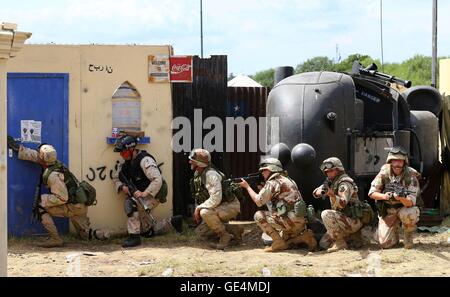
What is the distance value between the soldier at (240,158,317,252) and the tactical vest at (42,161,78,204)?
7.41 ft

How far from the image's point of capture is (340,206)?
29.8 feet

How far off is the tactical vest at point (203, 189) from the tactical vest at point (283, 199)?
2.31 feet

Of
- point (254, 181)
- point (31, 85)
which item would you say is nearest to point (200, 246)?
point (254, 181)

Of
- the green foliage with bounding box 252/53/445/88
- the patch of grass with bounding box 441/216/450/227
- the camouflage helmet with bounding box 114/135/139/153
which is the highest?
the green foliage with bounding box 252/53/445/88

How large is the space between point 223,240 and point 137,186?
4.52 feet

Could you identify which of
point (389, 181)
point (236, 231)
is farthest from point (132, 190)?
point (389, 181)

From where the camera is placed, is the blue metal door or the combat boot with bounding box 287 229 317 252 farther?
the blue metal door

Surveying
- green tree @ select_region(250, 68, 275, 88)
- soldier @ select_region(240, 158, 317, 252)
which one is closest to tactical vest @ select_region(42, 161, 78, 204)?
soldier @ select_region(240, 158, 317, 252)

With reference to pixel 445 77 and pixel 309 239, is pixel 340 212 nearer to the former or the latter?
pixel 309 239

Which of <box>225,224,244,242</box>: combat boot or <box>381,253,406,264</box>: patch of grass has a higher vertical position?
<box>225,224,244,242</box>: combat boot

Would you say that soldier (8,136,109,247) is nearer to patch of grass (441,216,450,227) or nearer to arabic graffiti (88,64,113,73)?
arabic graffiti (88,64,113,73)

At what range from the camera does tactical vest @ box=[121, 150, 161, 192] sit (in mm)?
10211

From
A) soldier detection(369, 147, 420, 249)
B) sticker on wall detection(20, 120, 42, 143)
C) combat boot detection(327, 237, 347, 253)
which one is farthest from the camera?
sticker on wall detection(20, 120, 42, 143)

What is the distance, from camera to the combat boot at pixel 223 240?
31.9 ft
